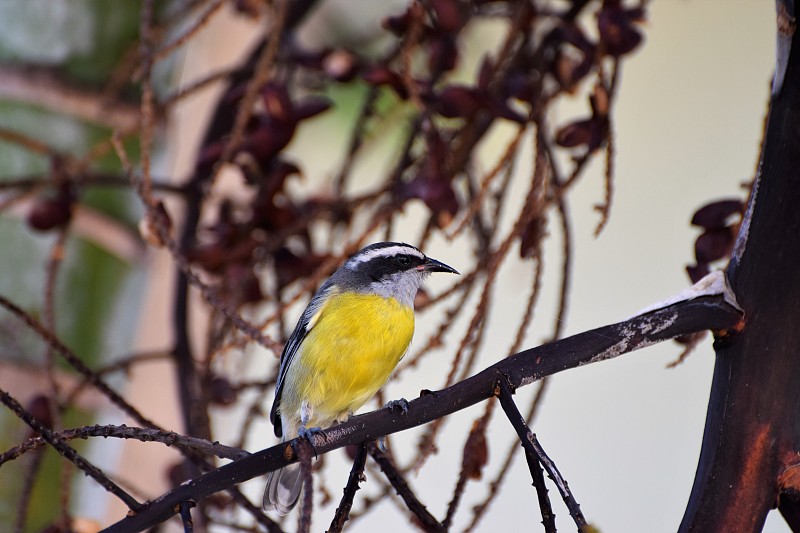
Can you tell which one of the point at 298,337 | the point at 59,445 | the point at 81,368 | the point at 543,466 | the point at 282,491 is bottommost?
the point at 543,466

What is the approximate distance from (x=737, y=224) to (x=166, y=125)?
1250mm

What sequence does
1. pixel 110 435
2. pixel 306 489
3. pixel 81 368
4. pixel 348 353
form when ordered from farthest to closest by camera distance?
1. pixel 348 353
2. pixel 81 368
3. pixel 110 435
4. pixel 306 489

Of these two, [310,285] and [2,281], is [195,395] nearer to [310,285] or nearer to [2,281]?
[310,285]

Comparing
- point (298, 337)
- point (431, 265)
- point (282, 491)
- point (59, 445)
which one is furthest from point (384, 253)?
point (59, 445)

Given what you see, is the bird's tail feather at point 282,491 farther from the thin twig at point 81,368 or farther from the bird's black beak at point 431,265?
the thin twig at point 81,368

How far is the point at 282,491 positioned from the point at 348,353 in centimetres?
27

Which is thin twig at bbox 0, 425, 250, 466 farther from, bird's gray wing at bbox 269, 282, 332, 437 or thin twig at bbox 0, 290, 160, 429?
bird's gray wing at bbox 269, 282, 332, 437

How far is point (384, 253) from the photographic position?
169 centimetres

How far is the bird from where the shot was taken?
4.97ft

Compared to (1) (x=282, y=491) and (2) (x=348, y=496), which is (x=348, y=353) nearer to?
(1) (x=282, y=491)

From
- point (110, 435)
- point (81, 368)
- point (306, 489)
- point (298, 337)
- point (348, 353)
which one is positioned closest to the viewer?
point (306, 489)

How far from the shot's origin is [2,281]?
1.92m

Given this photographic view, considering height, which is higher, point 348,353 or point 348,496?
point 348,353

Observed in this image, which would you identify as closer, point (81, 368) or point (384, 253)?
point (81, 368)
